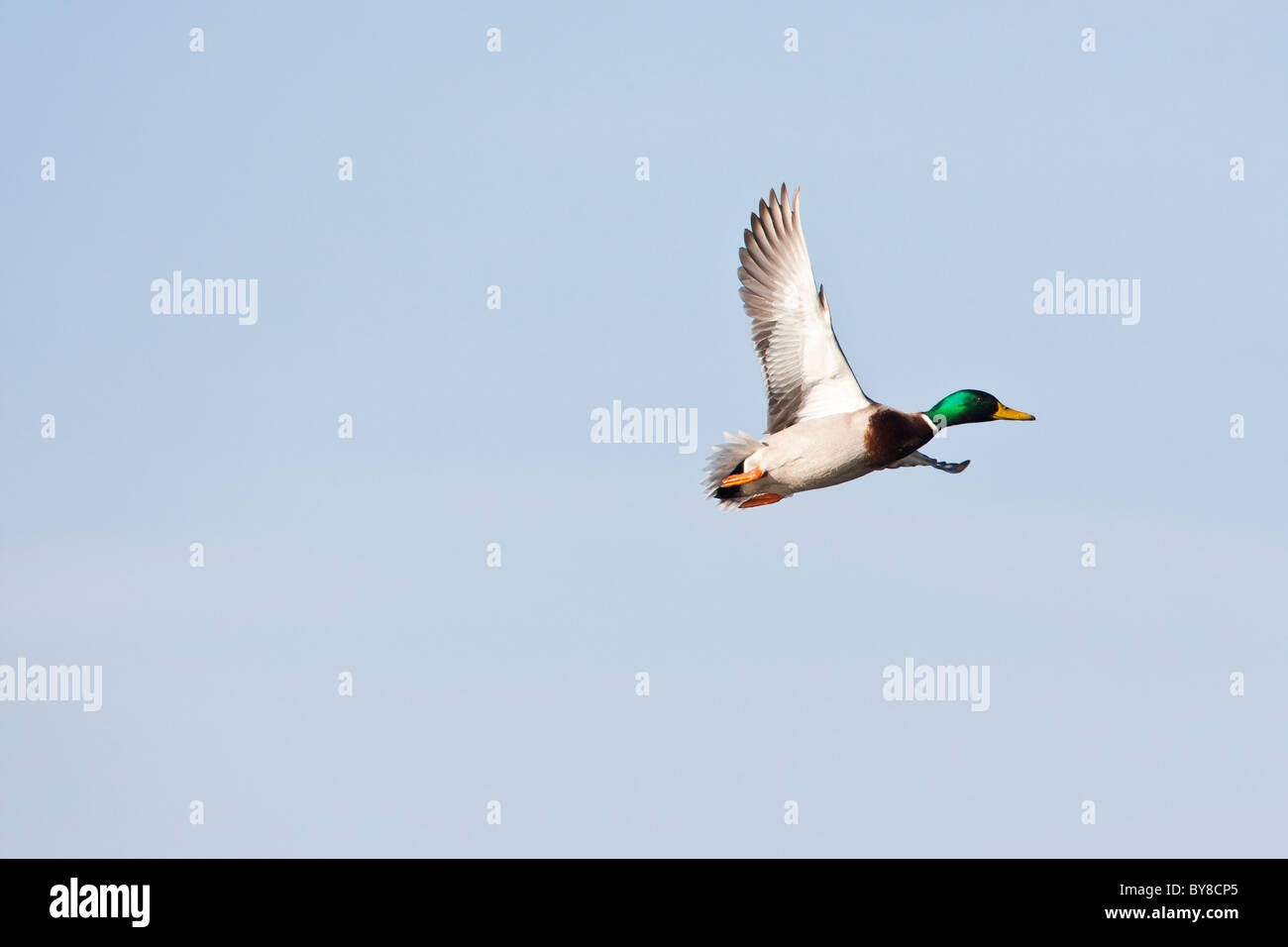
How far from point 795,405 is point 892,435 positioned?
1.40 metres

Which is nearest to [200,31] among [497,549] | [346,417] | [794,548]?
[346,417]

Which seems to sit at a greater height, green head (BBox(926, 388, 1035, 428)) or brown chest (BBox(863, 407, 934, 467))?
green head (BBox(926, 388, 1035, 428))

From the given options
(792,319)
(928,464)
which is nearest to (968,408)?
(928,464)

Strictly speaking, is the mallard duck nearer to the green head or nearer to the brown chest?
the brown chest

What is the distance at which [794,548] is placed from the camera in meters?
33.4

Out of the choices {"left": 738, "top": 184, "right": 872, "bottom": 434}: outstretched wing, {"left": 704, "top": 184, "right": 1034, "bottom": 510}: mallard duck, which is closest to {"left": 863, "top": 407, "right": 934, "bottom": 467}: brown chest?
{"left": 704, "top": 184, "right": 1034, "bottom": 510}: mallard duck

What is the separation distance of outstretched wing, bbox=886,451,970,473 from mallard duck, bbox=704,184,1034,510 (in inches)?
20.1

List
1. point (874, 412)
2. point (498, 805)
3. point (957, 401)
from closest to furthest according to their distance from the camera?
point (874, 412), point (957, 401), point (498, 805)

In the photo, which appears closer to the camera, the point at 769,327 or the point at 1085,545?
the point at 769,327

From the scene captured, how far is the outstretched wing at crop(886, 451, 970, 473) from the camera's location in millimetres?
28750

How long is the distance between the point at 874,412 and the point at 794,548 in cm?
607

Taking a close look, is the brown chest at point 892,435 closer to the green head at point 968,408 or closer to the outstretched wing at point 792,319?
the outstretched wing at point 792,319
